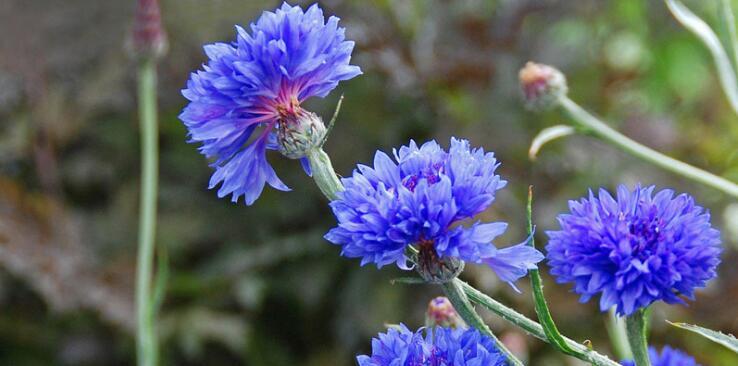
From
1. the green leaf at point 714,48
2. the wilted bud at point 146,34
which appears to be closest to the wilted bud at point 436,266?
the green leaf at point 714,48

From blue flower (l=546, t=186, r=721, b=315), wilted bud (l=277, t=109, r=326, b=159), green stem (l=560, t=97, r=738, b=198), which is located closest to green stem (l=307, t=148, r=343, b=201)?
wilted bud (l=277, t=109, r=326, b=159)

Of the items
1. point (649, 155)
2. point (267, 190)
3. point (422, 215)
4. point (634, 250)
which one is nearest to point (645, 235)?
point (634, 250)

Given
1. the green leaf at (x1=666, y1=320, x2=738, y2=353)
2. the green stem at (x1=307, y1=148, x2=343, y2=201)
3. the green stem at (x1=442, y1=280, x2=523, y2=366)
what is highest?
the green stem at (x1=307, y1=148, x2=343, y2=201)

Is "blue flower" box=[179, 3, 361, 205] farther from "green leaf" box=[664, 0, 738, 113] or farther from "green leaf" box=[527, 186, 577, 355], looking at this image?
"green leaf" box=[664, 0, 738, 113]

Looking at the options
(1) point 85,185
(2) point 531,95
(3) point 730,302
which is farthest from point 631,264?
(1) point 85,185

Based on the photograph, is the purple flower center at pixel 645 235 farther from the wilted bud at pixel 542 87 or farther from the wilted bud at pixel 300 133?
the wilted bud at pixel 542 87

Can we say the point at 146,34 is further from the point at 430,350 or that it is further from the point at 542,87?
the point at 430,350
